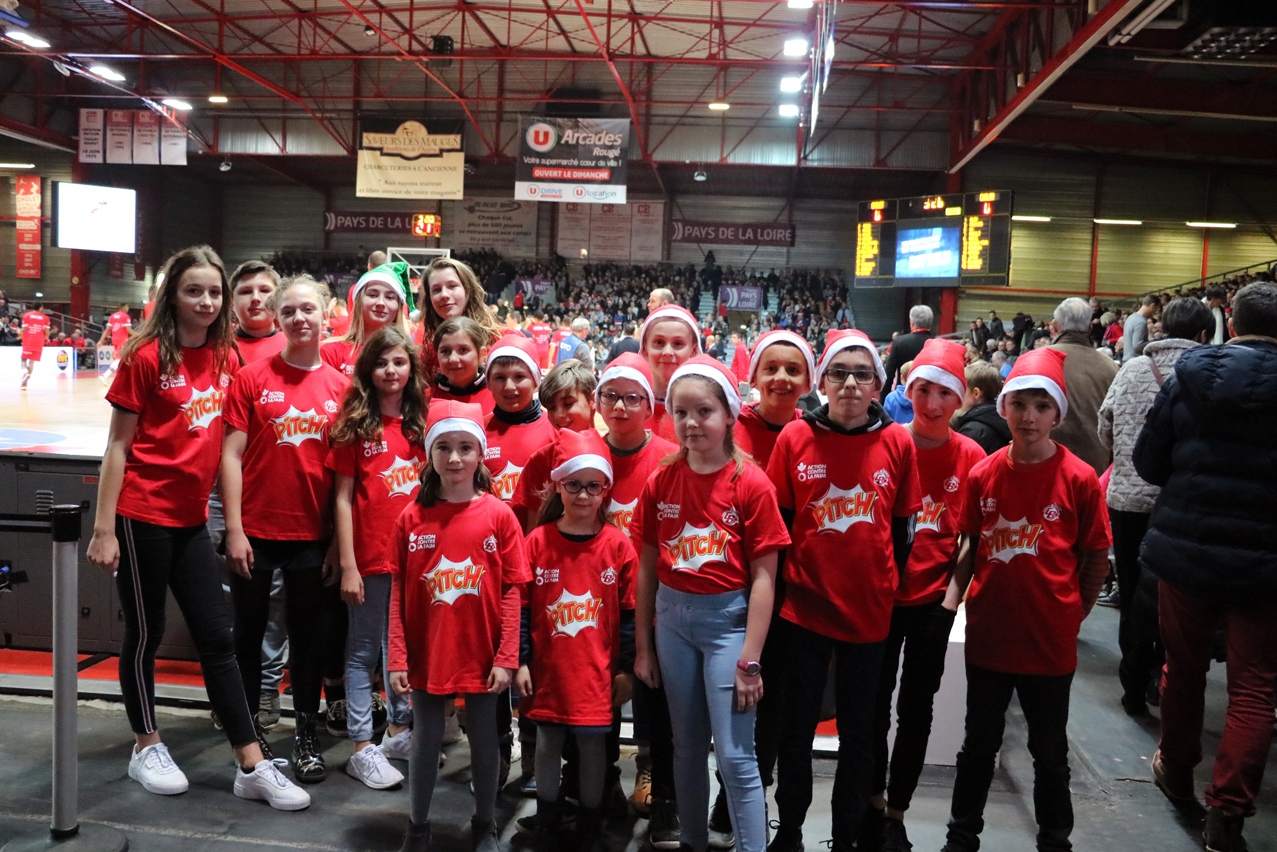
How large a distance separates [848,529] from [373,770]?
2005 mm

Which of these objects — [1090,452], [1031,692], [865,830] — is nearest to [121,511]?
[865,830]

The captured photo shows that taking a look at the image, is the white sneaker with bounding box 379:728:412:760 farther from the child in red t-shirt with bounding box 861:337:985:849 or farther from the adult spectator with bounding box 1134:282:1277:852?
the adult spectator with bounding box 1134:282:1277:852

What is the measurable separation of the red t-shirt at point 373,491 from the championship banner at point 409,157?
1477cm

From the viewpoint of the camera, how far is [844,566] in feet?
8.71

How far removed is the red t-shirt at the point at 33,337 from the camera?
15625 mm

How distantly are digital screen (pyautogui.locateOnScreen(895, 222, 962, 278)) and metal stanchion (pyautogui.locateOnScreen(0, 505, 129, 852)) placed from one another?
16709mm

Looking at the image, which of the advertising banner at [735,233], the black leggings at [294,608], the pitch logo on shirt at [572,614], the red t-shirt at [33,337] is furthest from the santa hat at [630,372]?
the advertising banner at [735,233]

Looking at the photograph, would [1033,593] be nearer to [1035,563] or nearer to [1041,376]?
[1035,563]

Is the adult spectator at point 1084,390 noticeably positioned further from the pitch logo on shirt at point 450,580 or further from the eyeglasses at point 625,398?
the pitch logo on shirt at point 450,580

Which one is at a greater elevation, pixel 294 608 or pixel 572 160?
pixel 572 160

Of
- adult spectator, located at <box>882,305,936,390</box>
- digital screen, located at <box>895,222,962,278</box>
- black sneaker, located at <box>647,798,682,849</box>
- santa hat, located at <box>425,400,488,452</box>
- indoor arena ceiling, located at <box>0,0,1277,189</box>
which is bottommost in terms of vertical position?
black sneaker, located at <box>647,798,682,849</box>

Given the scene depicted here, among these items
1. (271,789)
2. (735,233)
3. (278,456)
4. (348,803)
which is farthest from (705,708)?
(735,233)

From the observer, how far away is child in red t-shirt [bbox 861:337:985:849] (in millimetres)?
2859

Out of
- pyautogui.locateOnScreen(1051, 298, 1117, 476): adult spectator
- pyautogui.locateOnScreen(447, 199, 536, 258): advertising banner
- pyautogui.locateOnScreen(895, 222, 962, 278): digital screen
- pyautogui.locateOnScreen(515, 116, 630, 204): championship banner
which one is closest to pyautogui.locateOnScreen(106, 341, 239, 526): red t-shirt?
pyautogui.locateOnScreen(1051, 298, 1117, 476): adult spectator
